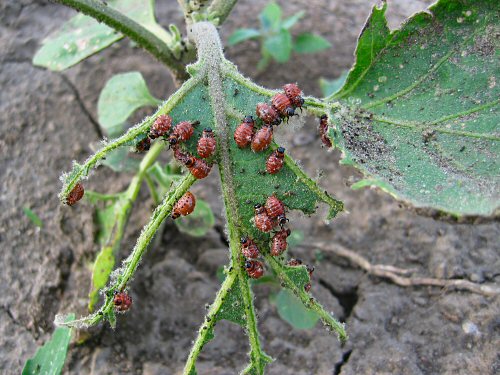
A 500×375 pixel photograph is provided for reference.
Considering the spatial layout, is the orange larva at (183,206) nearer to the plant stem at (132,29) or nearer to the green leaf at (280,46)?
the plant stem at (132,29)

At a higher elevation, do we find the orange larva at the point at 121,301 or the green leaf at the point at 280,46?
the green leaf at the point at 280,46

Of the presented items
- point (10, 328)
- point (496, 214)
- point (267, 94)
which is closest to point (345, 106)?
point (267, 94)

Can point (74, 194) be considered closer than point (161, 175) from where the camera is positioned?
Yes

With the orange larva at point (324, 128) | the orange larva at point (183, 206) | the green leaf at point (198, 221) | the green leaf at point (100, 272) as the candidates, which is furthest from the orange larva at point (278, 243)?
the green leaf at point (100, 272)

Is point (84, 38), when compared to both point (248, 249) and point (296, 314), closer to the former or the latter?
point (248, 249)

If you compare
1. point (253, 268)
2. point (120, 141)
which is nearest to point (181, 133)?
point (120, 141)

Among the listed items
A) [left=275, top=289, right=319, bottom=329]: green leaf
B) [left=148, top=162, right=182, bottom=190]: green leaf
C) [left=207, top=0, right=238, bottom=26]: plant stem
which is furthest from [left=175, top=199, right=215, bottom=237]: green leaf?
[left=207, top=0, right=238, bottom=26]: plant stem
